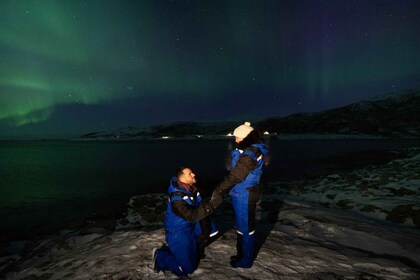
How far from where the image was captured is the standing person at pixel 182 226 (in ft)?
16.4

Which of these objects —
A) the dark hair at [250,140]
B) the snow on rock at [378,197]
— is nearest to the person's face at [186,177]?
the dark hair at [250,140]

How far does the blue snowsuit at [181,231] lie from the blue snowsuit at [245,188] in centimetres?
65

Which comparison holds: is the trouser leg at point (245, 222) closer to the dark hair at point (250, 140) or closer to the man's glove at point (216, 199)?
the man's glove at point (216, 199)

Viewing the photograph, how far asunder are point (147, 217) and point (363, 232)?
11.6m

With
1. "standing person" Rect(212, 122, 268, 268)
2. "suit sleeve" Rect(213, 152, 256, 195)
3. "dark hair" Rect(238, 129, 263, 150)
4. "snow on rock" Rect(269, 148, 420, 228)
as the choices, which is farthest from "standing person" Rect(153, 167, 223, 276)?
"snow on rock" Rect(269, 148, 420, 228)

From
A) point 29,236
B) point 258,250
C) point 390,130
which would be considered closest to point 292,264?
point 258,250

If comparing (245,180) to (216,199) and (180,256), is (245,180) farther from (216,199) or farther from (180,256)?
(180,256)

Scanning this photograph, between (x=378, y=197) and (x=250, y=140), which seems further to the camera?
(x=378, y=197)

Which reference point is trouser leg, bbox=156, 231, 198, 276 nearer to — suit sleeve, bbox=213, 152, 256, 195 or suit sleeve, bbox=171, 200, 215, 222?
suit sleeve, bbox=171, 200, 215, 222

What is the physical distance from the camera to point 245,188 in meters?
5.11

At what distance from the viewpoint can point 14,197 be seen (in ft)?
85.6

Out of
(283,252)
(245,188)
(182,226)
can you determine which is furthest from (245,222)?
(283,252)

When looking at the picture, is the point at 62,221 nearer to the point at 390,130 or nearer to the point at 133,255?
the point at 133,255

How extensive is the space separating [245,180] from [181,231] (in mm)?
1736
